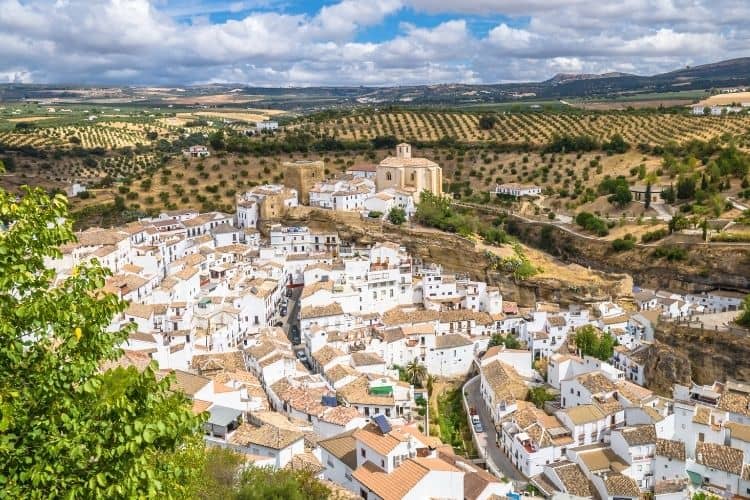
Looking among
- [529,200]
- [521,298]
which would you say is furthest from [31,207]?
[529,200]

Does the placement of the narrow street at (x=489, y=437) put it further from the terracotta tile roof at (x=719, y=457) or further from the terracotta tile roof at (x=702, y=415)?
the terracotta tile roof at (x=702, y=415)

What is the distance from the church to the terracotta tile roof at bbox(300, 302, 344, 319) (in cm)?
1850

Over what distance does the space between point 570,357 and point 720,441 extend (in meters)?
6.91

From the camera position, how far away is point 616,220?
49781 millimetres

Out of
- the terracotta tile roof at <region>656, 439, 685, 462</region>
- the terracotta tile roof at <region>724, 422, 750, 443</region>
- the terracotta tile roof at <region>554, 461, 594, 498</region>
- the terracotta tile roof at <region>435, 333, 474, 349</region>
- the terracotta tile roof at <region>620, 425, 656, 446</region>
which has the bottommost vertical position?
the terracotta tile roof at <region>554, 461, 594, 498</region>

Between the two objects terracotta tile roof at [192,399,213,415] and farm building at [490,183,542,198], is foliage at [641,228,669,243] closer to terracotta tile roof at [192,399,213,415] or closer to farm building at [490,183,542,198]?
farm building at [490,183,542,198]

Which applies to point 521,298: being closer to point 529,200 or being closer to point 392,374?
point 392,374

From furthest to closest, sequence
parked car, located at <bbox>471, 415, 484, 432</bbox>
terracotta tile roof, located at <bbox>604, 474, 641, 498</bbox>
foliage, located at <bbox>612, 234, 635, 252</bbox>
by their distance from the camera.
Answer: foliage, located at <bbox>612, 234, 635, 252</bbox> < parked car, located at <bbox>471, 415, 484, 432</bbox> < terracotta tile roof, located at <bbox>604, 474, 641, 498</bbox>

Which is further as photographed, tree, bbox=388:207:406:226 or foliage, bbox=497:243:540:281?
tree, bbox=388:207:406:226

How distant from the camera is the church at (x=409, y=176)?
1954 inches

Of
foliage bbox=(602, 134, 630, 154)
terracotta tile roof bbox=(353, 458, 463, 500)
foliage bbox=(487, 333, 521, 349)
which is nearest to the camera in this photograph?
terracotta tile roof bbox=(353, 458, 463, 500)

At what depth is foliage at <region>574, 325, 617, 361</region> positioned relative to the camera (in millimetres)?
31266

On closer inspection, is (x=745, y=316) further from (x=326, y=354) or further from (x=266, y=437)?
(x=266, y=437)

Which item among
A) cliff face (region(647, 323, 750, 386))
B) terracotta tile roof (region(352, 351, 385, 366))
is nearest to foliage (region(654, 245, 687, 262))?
cliff face (region(647, 323, 750, 386))
